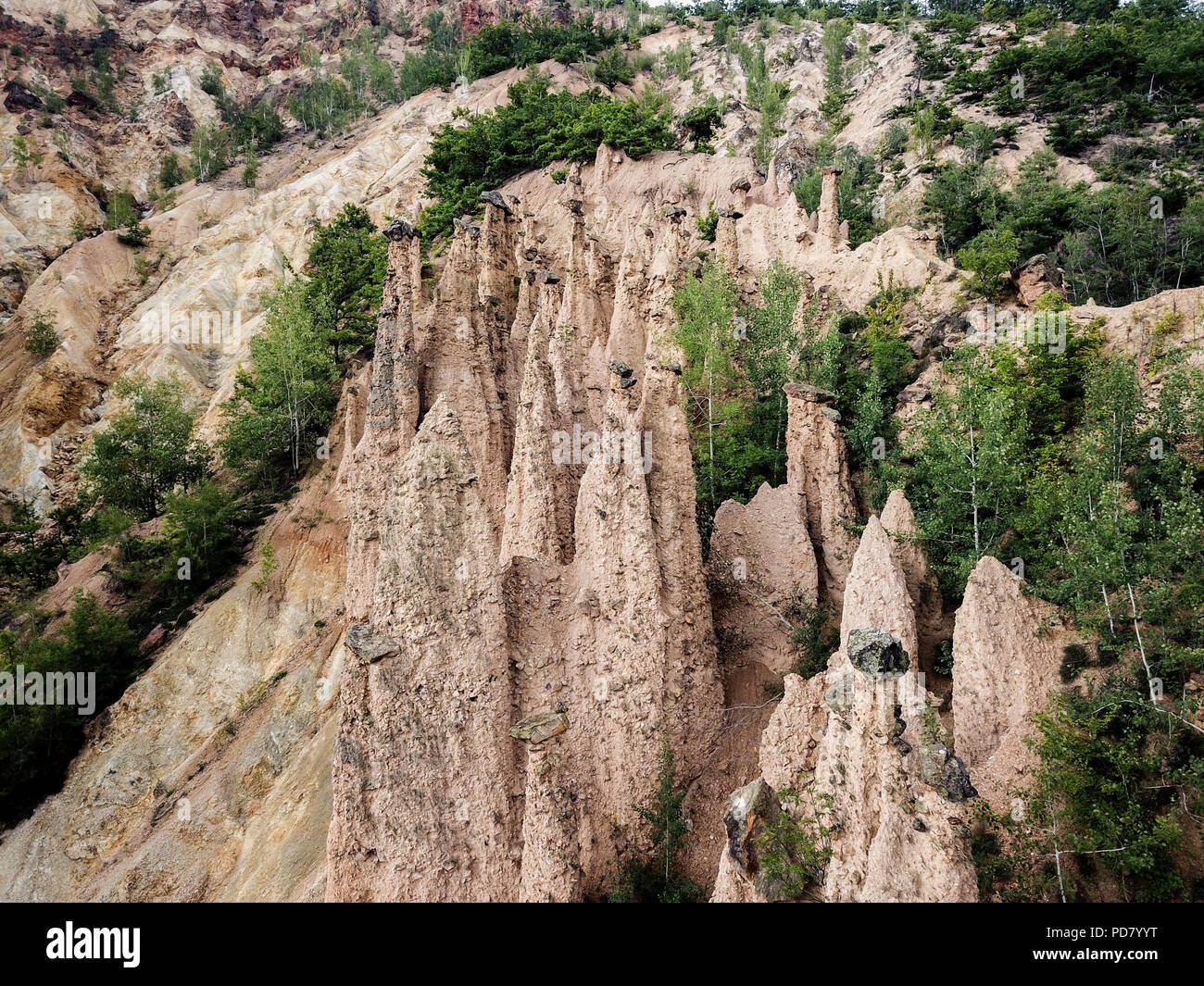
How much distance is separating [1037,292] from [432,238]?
32.4 m

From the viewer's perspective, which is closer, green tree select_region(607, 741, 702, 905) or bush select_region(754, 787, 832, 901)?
bush select_region(754, 787, 832, 901)

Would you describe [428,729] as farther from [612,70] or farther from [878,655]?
[612,70]

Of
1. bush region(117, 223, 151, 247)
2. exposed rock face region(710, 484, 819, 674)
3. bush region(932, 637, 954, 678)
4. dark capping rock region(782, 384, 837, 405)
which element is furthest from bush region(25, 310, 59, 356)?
bush region(932, 637, 954, 678)

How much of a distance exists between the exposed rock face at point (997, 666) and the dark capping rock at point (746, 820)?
19.0 ft

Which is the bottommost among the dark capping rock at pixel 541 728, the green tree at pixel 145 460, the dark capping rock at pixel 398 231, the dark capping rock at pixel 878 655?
the dark capping rock at pixel 541 728

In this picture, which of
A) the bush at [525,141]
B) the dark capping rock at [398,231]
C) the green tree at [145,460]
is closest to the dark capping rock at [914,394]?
the dark capping rock at [398,231]

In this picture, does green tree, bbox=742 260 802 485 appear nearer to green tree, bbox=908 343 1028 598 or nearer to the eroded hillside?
the eroded hillside

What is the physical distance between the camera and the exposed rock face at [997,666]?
1309 centimetres

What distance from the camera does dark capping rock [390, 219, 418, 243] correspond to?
25216mm

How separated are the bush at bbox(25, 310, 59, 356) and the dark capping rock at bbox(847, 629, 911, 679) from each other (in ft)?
191

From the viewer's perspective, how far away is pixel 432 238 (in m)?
39.8

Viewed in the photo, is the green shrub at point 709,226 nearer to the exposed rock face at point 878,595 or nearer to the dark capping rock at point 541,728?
the exposed rock face at point 878,595

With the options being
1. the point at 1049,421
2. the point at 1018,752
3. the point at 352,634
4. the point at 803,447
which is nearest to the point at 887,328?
the point at 1049,421
